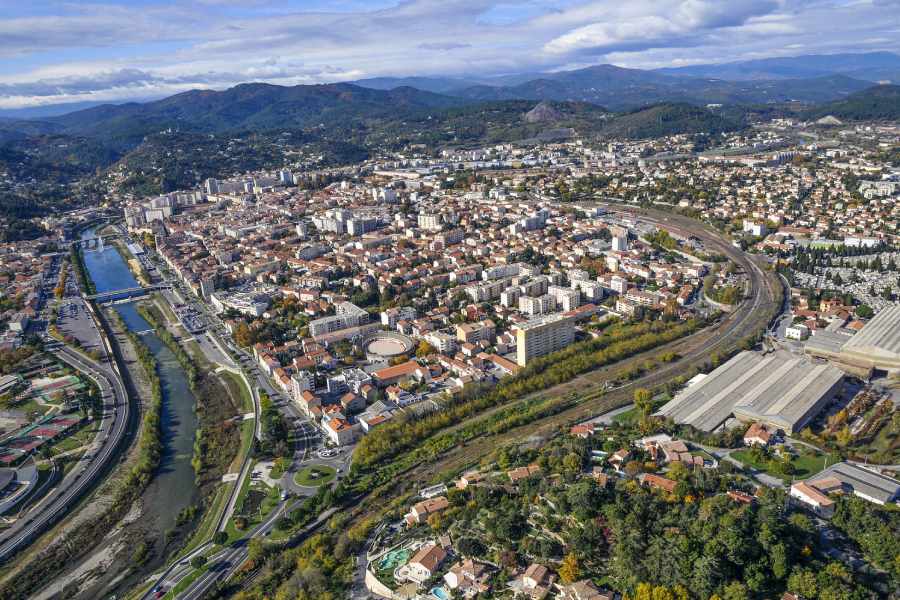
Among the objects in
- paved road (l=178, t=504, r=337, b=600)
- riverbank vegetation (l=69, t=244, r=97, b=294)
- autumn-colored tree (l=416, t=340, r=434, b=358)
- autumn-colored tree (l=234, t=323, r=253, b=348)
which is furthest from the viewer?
riverbank vegetation (l=69, t=244, r=97, b=294)

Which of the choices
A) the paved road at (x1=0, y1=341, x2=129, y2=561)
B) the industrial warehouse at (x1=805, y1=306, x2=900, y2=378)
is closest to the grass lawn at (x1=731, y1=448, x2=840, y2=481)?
the industrial warehouse at (x1=805, y1=306, x2=900, y2=378)

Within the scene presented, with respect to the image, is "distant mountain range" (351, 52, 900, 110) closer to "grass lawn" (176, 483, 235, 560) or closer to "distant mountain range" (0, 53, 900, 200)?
"distant mountain range" (0, 53, 900, 200)

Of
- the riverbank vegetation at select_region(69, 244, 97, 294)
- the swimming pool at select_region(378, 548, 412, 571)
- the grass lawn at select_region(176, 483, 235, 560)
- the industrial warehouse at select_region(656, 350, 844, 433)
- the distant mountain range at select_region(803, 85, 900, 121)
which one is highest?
the distant mountain range at select_region(803, 85, 900, 121)

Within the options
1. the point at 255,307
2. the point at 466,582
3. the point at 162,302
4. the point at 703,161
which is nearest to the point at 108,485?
the point at 466,582

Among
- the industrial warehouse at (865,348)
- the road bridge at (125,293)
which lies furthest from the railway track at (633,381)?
the road bridge at (125,293)

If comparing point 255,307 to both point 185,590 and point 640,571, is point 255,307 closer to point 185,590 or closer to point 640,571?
point 185,590

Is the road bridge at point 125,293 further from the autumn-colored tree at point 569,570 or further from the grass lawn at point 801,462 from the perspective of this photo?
the grass lawn at point 801,462
